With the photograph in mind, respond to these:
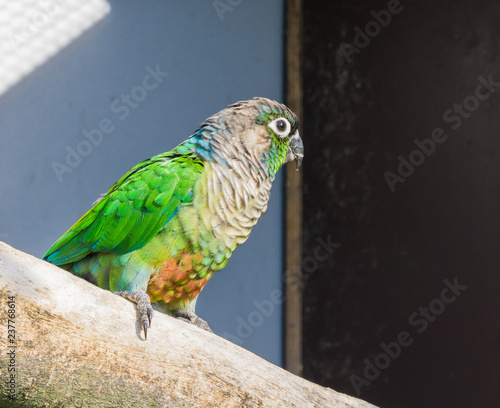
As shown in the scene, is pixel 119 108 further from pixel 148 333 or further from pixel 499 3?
pixel 499 3

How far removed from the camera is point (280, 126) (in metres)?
2.14

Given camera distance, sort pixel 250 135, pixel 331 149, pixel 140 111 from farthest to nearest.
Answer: pixel 331 149
pixel 140 111
pixel 250 135

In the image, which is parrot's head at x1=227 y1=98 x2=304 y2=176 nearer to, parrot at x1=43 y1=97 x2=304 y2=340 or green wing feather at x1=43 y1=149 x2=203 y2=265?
parrot at x1=43 y1=97 x2=304 y2=340

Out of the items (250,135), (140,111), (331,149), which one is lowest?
(140,111)

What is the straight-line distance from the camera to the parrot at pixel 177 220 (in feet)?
6.13

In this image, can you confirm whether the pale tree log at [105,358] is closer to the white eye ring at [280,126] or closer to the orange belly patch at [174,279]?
the orange belly patch at [174,279]

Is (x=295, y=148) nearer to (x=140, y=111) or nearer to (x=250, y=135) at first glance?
(x=250, y=135)

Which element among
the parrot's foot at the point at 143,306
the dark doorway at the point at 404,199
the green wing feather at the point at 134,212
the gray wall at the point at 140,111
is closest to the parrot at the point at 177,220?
the green wing feather at the point at 134,212

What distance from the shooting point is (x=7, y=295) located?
1216 mm

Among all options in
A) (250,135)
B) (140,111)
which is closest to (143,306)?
(250,135)

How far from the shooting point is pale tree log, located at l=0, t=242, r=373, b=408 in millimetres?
1233

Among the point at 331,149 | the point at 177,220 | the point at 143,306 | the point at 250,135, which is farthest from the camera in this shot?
the point at 331,149

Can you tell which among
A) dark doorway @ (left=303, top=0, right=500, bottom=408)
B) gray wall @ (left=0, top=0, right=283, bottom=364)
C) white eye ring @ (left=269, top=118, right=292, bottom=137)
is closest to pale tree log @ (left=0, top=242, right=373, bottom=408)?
white eye ring @ (left=269, top=118, right=292, bottom=137)

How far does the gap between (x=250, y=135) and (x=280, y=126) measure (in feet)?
0.41
